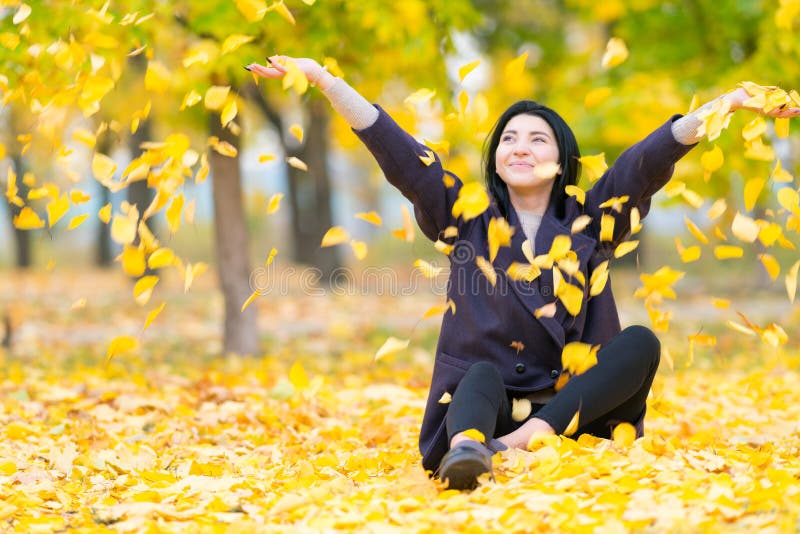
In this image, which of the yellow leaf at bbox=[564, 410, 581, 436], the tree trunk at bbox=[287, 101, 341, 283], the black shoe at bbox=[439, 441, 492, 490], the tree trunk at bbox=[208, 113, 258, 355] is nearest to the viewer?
the black shoe at bbox=[439, 441, 492, 490]

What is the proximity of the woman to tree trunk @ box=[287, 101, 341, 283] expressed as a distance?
7757mm

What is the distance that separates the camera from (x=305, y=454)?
362 cm

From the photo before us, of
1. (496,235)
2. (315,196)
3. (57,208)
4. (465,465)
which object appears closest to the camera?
(465,465)

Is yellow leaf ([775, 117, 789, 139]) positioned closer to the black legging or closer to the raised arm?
the black legging

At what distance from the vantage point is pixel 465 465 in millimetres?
2557

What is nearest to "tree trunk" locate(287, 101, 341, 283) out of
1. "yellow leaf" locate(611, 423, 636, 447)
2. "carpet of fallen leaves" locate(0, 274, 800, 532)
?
"carpet of fallen leaves" locate(0, 274, 800, 532)

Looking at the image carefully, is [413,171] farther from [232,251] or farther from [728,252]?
[232,251]

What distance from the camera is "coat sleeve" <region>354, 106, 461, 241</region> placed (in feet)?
9.96

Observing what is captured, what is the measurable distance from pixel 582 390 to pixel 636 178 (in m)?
0.77

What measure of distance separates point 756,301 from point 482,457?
1006 centimetres

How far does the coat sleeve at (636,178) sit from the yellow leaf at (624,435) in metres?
0.65

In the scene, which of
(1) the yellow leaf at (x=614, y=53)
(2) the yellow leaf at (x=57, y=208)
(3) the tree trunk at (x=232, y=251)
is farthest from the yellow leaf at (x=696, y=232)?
(3) the tree trunk at (x=232, y=251)

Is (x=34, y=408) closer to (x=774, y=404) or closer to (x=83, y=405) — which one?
(x=83, y=405)

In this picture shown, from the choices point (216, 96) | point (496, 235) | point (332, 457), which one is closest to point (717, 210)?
point (496, 235)
